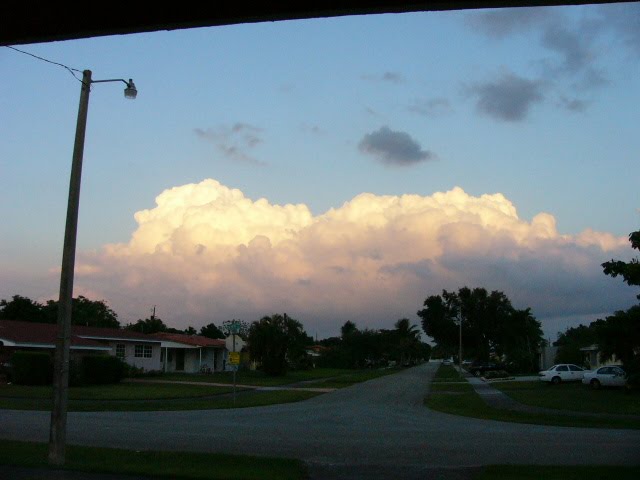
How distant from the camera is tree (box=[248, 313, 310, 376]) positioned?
55.6 m

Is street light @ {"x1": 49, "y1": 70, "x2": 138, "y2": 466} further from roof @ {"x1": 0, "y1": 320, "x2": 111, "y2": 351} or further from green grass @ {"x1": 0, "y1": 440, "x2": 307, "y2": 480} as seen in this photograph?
roof @ {"x1": 0, "y1": 320, "x2": 111, "y2": 351}

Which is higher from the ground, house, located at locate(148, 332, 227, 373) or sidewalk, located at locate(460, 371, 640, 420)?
house, located at locate(148, 332, 227, 373)

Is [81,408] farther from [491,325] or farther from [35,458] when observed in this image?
[491,325]

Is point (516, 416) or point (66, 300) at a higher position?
point (66, 300)

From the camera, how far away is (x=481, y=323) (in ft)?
304

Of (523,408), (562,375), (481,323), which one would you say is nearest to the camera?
(523,408)

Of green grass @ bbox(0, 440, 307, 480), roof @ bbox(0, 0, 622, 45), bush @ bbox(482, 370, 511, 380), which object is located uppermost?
roof @ bbox(0, 0, 622, 45)

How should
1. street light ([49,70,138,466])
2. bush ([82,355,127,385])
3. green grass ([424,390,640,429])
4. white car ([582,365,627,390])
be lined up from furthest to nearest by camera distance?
bush ([82,355,127,385]) → white car ([582,365,627,390]) → green grass ([424,390,640,429]) → street light ([49,70,138,466])

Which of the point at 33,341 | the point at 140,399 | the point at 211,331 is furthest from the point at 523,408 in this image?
the point at 211,331

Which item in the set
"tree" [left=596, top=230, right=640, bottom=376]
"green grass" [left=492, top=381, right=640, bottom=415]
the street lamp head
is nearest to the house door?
"green grass" [left=492, top=381, right=640, bottom=415]

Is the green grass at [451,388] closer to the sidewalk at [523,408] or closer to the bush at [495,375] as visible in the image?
the sidewalk at [523,408]

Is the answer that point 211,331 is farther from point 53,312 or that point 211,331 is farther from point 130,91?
point 130,91

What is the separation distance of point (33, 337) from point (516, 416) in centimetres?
3134

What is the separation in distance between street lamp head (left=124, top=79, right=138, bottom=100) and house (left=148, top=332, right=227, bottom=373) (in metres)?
46.8
